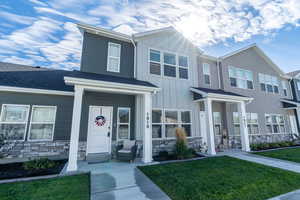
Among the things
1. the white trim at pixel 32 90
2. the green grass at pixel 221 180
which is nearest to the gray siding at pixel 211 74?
the green grass at pixel 221 180

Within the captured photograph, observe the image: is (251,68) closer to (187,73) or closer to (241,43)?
(241,43)

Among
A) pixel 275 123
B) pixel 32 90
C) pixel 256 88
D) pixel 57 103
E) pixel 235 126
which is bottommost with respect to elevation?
pixel 235 126

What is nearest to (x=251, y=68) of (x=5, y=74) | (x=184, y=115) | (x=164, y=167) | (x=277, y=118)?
(x=277, y=118)

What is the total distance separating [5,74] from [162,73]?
873 centimetres

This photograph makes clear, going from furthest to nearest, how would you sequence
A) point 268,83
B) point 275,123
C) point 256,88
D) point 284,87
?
point 284,87, point 268,83, point 275,123, point 256,88

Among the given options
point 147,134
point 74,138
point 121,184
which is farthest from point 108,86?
point 121,184

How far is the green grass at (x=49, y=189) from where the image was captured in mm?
3373

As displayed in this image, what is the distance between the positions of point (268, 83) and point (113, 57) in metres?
14.6

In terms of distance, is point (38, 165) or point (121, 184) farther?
point (38, 165)

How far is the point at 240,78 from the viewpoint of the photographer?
11742 millimetres

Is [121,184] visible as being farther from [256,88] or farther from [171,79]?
[256,88]

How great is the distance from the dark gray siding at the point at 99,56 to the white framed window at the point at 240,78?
8.45 metres

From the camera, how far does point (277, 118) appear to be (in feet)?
42.2

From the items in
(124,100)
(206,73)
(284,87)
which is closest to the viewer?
(124,100)
